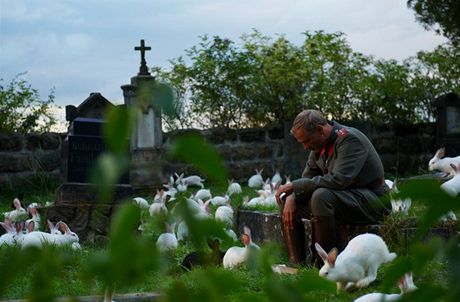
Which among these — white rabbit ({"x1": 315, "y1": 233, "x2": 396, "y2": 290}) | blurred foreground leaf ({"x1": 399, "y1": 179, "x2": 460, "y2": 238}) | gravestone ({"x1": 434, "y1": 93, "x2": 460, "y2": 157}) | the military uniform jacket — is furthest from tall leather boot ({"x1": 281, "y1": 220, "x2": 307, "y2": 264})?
gravestone ({"x1": 434, "y1": 93, "x2": 460, "y2": 157})

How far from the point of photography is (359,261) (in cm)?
561

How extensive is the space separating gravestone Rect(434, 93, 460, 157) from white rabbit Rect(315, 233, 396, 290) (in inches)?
410

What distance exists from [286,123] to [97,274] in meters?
14.5

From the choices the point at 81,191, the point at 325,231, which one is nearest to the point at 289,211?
the point at 325,231

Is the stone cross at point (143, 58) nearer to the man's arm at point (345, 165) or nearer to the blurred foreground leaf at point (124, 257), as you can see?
the man's arm at point (345, 165)

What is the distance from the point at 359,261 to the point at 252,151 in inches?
388

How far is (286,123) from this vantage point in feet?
50.2

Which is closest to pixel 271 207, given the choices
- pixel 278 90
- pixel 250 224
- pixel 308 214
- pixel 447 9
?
pixel 250 224

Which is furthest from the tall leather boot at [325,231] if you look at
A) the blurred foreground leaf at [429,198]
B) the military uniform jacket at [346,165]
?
the blurred foreground leaf at [429,198]

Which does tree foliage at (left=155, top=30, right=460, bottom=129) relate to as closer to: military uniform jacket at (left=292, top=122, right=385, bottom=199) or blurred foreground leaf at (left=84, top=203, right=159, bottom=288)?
military uniform jacket at (left=292, top=122, right=385, bottom=199)

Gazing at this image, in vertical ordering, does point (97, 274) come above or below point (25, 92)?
below

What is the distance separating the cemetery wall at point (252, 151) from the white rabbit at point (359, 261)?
7.90 meters

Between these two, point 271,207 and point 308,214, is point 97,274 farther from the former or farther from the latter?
point 271,207

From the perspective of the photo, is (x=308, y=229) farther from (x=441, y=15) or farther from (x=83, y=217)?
(x=441, y=15)
